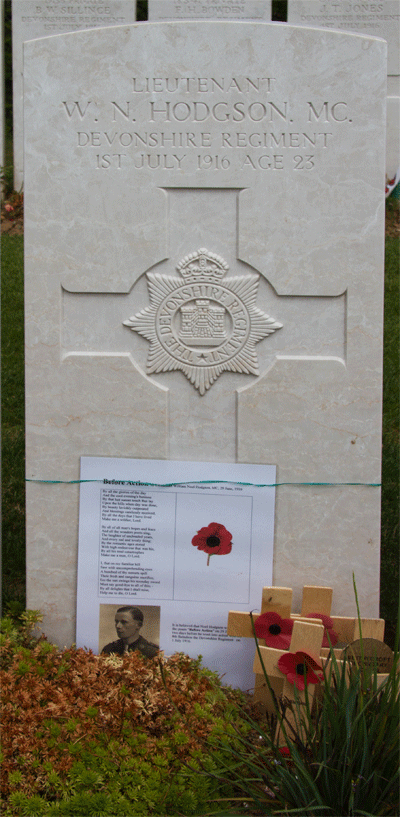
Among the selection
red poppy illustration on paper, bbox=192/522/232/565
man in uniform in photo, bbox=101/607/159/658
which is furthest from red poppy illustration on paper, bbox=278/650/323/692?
man in uniform in photo, bbox=101/607/159/658

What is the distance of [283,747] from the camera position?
2.01 meters

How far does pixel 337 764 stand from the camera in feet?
5.79

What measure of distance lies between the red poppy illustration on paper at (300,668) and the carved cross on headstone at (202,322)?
0.80m

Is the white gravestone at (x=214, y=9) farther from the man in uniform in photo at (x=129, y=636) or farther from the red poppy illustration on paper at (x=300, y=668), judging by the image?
the red poppy illustration on paper at (x=300, y=668)

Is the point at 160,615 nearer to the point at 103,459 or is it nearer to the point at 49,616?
the point at 49,616

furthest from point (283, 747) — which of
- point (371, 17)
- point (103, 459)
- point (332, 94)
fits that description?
point (371, 17)

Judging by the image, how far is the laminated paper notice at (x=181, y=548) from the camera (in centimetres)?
254

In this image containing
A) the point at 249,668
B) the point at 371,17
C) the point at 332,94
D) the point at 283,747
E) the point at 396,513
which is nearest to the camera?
the point at 283,747

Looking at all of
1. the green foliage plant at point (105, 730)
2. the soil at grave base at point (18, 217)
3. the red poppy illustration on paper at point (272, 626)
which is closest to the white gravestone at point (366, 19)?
the soil at grave base at point (18, 217)

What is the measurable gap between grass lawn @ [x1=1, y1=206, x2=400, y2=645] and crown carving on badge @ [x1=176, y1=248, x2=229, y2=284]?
1.64m

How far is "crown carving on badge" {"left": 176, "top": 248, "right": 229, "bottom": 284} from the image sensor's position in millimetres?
2479

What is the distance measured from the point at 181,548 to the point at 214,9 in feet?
20.5

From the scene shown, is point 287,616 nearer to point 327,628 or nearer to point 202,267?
point 327,628

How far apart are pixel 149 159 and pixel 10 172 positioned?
518 cm
